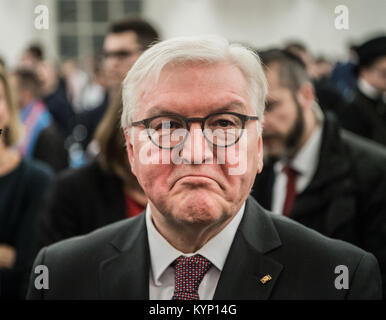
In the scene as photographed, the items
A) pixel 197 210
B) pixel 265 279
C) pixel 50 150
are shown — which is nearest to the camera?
pixel 197 210

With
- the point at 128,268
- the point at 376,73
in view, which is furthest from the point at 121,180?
the point at 376,73

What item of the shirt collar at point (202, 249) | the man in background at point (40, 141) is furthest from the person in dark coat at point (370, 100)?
the man in background at point (40, 141)

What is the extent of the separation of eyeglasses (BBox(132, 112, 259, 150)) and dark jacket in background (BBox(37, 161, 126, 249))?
1.12 feet

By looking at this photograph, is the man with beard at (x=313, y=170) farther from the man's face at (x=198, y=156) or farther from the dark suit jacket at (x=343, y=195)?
the man's face at (x=198, y=156)

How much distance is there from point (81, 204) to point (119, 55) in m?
0.38

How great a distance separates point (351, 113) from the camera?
212 centimetres

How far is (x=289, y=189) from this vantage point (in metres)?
1.14

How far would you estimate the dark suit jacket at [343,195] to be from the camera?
1093 mm

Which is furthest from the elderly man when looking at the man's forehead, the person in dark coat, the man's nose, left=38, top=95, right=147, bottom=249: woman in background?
the person in dark coat

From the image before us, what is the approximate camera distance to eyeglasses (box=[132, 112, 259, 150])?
2.94 ft

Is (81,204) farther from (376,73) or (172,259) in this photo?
(376,73)

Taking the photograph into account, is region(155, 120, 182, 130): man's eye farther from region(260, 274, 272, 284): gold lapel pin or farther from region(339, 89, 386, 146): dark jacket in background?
region(339, 89, 386, 146): dark jacket in background

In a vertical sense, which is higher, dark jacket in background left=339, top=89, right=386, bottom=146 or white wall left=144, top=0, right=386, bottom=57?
white wall left=144, top=0, right=386, bottom=57
